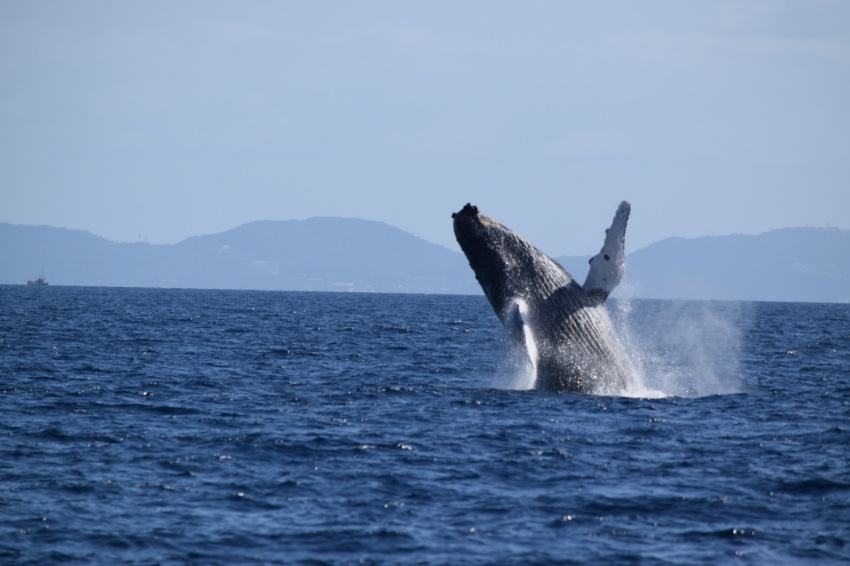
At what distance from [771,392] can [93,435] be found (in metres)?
13.9

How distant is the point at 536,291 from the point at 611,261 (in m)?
1.39

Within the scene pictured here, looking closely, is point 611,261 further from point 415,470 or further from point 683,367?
point 683,367

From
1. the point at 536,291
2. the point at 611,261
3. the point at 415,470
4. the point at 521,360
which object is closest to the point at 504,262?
the point at 536,291

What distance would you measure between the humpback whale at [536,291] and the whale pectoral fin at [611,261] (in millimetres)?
17

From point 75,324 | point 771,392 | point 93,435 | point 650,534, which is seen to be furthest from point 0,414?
point 75,324

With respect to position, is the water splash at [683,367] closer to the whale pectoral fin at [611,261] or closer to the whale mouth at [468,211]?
the whale pectoral fin at [611,261]

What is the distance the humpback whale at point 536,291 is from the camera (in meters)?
18.2

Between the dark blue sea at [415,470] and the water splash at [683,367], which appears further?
the water splash at [683,367]

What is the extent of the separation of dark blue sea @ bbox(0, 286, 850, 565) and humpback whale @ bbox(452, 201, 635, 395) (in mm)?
1089

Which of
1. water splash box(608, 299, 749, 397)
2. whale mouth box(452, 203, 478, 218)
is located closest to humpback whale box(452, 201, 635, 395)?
whale mouth box(452, 203, 478, 218)

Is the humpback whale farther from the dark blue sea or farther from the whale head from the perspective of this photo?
the dark blue sea

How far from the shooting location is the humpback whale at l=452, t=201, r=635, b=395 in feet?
59.6

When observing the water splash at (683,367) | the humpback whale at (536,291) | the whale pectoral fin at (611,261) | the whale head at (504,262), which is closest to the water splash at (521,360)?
the humpback whale at (536,291)

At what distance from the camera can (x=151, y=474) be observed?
14133mm
